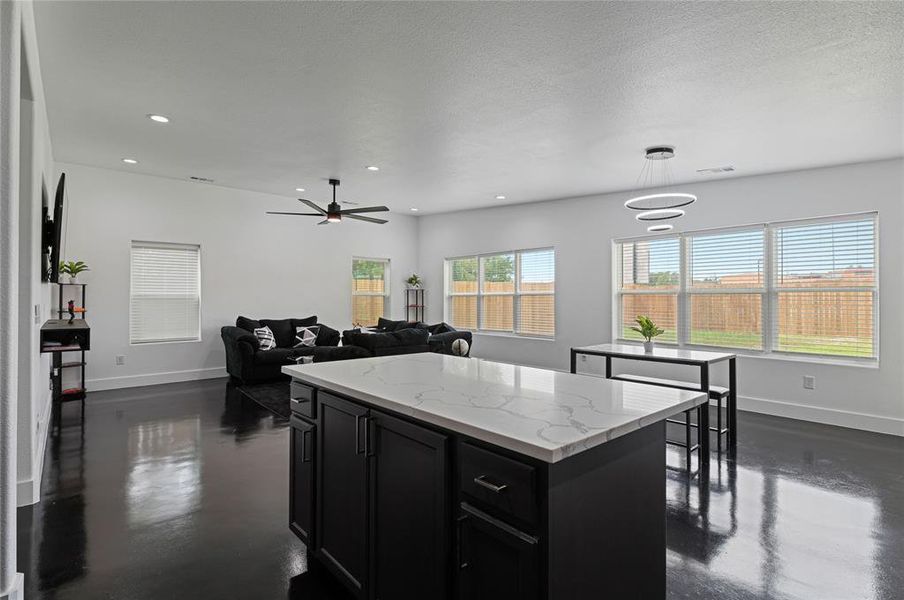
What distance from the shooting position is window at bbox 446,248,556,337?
790 centimetres

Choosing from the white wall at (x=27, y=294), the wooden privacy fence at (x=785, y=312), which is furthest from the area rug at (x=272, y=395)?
the wooden privacy fence at (x=785, y=312)

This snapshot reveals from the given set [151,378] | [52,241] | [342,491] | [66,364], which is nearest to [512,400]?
[342,491]

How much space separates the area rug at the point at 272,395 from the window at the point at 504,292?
363 cm

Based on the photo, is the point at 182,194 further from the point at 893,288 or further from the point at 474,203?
the point at 893,288

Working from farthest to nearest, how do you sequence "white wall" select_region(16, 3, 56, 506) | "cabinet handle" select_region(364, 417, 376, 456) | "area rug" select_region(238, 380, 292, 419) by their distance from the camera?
"area rug" select_region(238, 380, 292, 419), "white wall" select_region(16, 3, 56, 506), "cabinet handle" select_region(364, 417, 376, 456)

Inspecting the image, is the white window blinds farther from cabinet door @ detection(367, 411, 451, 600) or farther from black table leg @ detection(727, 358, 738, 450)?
cabinet door @ detection(367, 411, 451, 600)

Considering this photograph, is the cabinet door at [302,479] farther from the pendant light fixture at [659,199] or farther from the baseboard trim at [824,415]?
the baseboard trim at [824,415]

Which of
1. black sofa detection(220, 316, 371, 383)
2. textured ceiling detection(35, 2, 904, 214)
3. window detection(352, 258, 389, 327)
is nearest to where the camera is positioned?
textured ceiling detection(35, 2, 904, 214)

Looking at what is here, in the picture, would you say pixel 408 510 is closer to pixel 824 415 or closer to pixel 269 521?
pixel 269 521

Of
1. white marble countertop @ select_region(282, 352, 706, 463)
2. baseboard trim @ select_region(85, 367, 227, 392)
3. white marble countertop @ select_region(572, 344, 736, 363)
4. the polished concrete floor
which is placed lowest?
the polished concrete floor

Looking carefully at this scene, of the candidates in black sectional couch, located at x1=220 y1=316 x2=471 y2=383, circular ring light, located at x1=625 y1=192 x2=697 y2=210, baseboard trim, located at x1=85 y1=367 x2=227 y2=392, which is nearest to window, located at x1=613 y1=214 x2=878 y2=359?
circular ring light, located at x1=625 y1=192 x2=697 y2=210

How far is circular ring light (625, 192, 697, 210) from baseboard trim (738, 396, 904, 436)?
274cm

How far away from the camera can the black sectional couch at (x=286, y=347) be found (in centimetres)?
653

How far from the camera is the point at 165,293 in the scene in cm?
683
